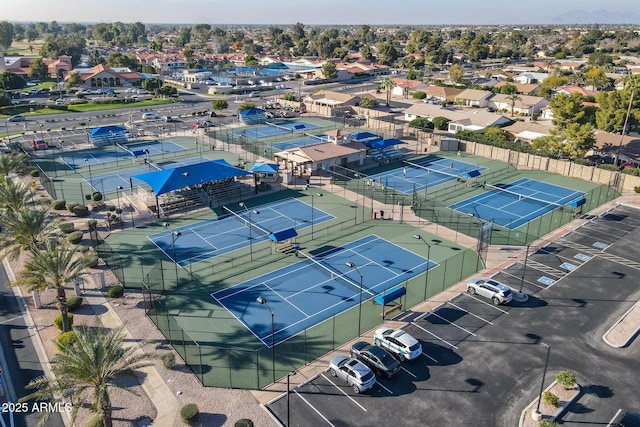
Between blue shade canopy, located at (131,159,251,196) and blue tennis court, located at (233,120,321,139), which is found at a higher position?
blue shade canopy, located at (131,159,251,196)

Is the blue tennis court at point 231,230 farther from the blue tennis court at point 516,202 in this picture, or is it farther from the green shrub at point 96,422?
the green shrub at point 96,422

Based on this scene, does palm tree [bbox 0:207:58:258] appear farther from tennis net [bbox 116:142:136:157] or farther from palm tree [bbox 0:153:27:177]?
tennis net [bbox 116:142:136:157]

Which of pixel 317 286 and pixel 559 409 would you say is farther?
pixel 317 286

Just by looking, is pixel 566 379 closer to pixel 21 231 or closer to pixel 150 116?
pixel 21 231

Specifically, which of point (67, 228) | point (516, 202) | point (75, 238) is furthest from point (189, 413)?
point (516, 202)

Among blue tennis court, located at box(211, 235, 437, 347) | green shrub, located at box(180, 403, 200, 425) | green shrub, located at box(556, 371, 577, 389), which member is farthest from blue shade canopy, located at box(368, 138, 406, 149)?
green shrub, located at box(180, 403, 200, 425)

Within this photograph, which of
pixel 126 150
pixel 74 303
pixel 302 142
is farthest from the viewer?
pixel 302 142

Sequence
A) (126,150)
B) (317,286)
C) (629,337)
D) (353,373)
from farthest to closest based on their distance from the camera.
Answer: (126,150) → (317,286) → (629,337) → (353,373)
